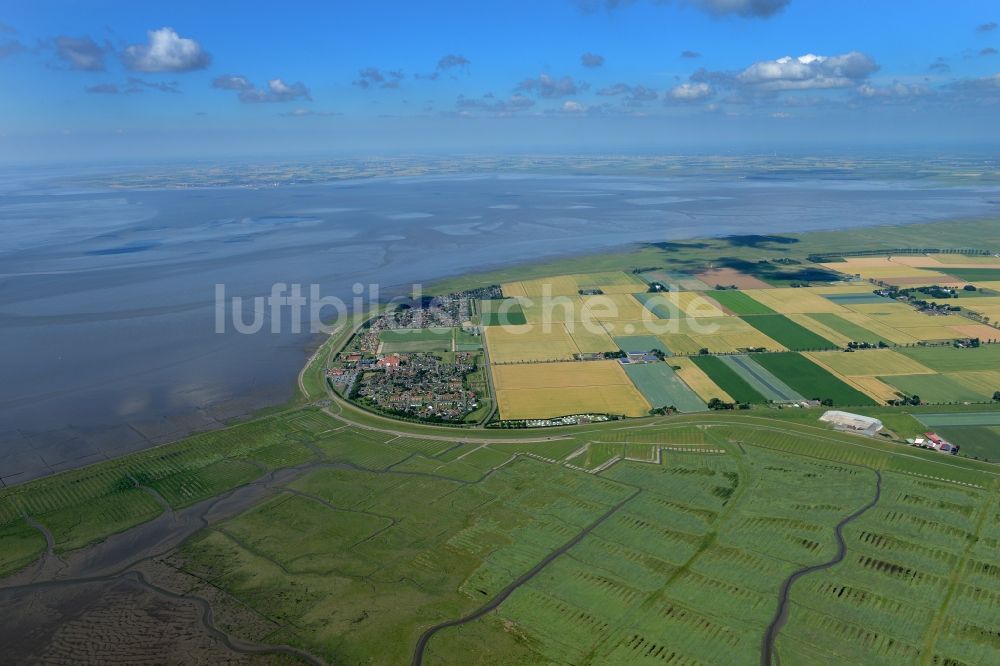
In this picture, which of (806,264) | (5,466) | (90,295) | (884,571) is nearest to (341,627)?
(884,571)

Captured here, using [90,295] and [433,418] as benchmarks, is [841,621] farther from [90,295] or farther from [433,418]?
[90,295]

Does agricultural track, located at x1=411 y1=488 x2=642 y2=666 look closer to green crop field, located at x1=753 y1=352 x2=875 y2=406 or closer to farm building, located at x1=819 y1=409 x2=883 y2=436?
farm building, located at x1=819 y1=409 x2=883 y2=436

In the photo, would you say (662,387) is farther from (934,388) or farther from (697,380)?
(934,388)

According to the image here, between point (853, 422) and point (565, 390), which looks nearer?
point (853, 422)

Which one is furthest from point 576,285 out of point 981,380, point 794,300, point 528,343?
point 981,380

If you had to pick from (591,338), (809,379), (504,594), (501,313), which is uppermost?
(501,313)

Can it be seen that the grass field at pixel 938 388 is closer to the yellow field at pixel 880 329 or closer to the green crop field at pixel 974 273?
the yellow field at pixel 880 329

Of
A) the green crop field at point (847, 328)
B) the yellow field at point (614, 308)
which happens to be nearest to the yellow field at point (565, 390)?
the yellow field at point (614, 308)

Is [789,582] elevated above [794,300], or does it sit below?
below
